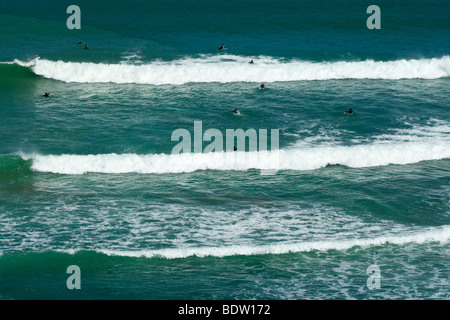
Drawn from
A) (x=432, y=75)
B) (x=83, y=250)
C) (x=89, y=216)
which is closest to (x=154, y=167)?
(x=89, y=216)

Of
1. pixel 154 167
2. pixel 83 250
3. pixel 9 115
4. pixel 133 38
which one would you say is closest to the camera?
pixel 83 250

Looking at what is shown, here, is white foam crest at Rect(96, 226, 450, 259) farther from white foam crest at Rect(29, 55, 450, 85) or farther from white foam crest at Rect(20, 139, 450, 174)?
white foam crest at Rect(29, 55, 450, 85)

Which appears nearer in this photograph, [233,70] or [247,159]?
[247,159]
